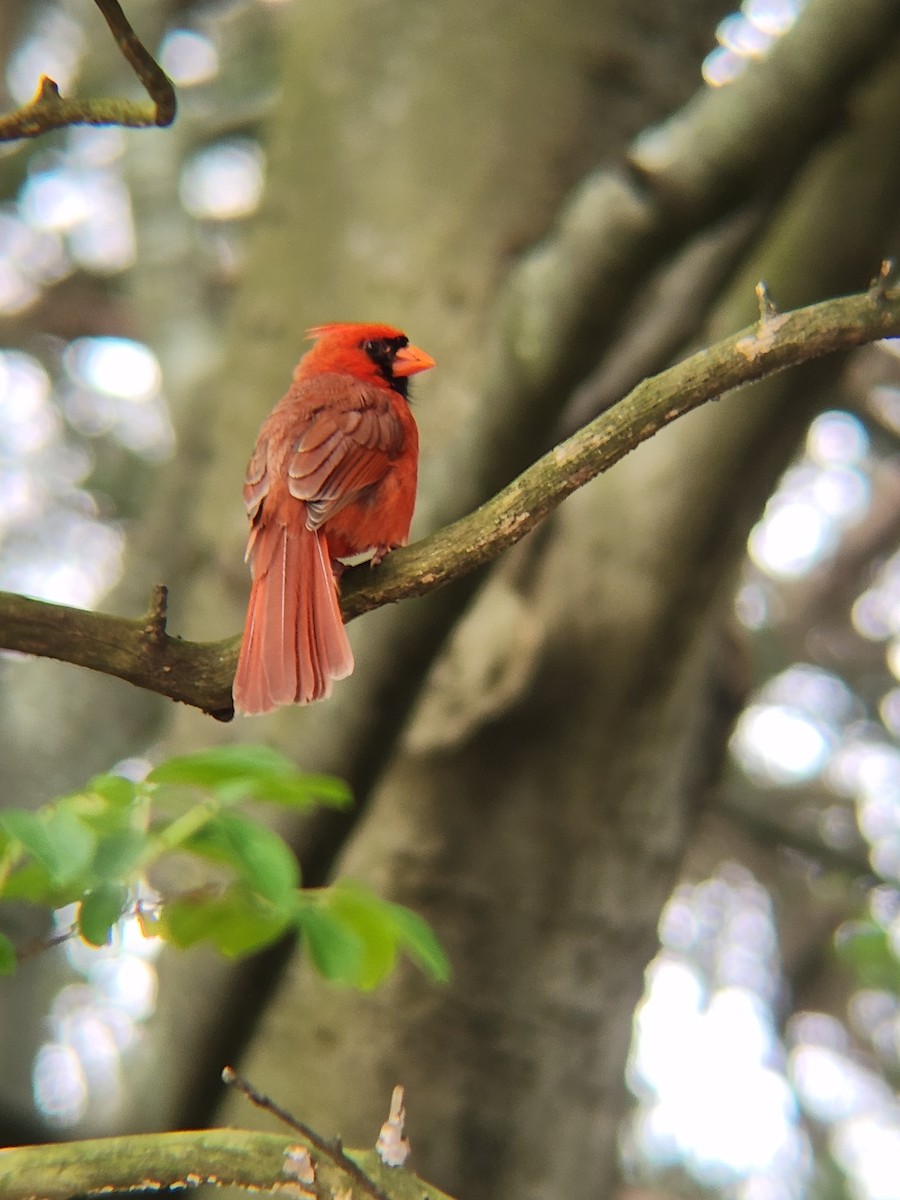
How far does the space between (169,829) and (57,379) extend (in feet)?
23.3

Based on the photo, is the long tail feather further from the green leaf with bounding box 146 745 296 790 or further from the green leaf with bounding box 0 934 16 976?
the green leaf with bounding box 0 934 16 976

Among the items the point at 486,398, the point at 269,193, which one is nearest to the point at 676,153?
the point at 486,398

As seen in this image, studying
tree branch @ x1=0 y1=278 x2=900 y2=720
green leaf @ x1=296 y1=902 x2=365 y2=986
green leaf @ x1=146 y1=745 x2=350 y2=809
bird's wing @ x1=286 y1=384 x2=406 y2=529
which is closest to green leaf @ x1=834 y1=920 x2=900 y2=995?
bird's wing @ x1=286 y1=384 x2=406 y2=529

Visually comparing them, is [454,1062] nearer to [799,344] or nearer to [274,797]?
[274,797]

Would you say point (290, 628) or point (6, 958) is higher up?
point (290, 628)

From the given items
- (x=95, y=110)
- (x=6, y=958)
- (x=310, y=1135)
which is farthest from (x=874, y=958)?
(x=95, y=110)

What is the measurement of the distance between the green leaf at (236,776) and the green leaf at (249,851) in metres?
0.05

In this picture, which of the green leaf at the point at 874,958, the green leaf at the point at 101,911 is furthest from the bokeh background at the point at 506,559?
the green leaf at the point at 101,911

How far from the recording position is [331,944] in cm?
220

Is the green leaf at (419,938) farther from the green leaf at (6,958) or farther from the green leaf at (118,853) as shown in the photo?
the green leaf at (6,958)

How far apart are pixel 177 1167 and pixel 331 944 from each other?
493 mm

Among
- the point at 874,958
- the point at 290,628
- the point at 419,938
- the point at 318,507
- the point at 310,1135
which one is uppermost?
the point at 318,507

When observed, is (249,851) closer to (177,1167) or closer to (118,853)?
(118,853)

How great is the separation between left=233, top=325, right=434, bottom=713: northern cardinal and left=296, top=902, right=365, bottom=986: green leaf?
0.35 m
